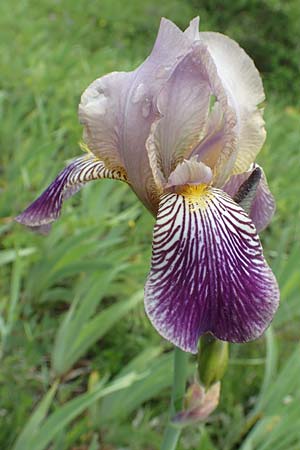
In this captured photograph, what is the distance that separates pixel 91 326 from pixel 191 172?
0.87 metres

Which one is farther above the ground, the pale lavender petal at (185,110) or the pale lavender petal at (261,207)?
the pale lavender petal at (185,110)

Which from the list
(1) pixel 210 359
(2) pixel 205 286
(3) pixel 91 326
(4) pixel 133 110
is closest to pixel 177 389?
(1) pixel 210 359

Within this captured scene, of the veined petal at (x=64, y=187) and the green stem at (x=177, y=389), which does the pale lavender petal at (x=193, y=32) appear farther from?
the green stem at (x=177, y=389)

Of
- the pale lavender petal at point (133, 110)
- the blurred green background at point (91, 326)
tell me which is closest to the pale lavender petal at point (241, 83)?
the pale lavender petal at point (133, 110)

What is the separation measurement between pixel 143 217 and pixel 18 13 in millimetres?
2595

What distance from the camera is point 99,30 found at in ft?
20.5

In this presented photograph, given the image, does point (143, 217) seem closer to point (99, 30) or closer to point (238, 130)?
point (238, 130)

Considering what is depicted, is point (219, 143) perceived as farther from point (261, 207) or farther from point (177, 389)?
point (177, 389)

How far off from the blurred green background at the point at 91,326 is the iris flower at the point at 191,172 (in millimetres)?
614

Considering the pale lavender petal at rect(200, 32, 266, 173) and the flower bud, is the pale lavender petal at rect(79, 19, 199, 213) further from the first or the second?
the flower bud

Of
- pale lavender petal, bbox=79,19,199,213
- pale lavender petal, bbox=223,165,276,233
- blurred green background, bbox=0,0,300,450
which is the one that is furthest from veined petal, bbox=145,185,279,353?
blurred green background, bbox=0,0,300,450

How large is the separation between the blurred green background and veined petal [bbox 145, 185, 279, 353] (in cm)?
62

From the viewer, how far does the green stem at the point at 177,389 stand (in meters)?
1.00

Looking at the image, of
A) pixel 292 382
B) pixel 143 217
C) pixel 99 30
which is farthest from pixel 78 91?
pixel 99 30
